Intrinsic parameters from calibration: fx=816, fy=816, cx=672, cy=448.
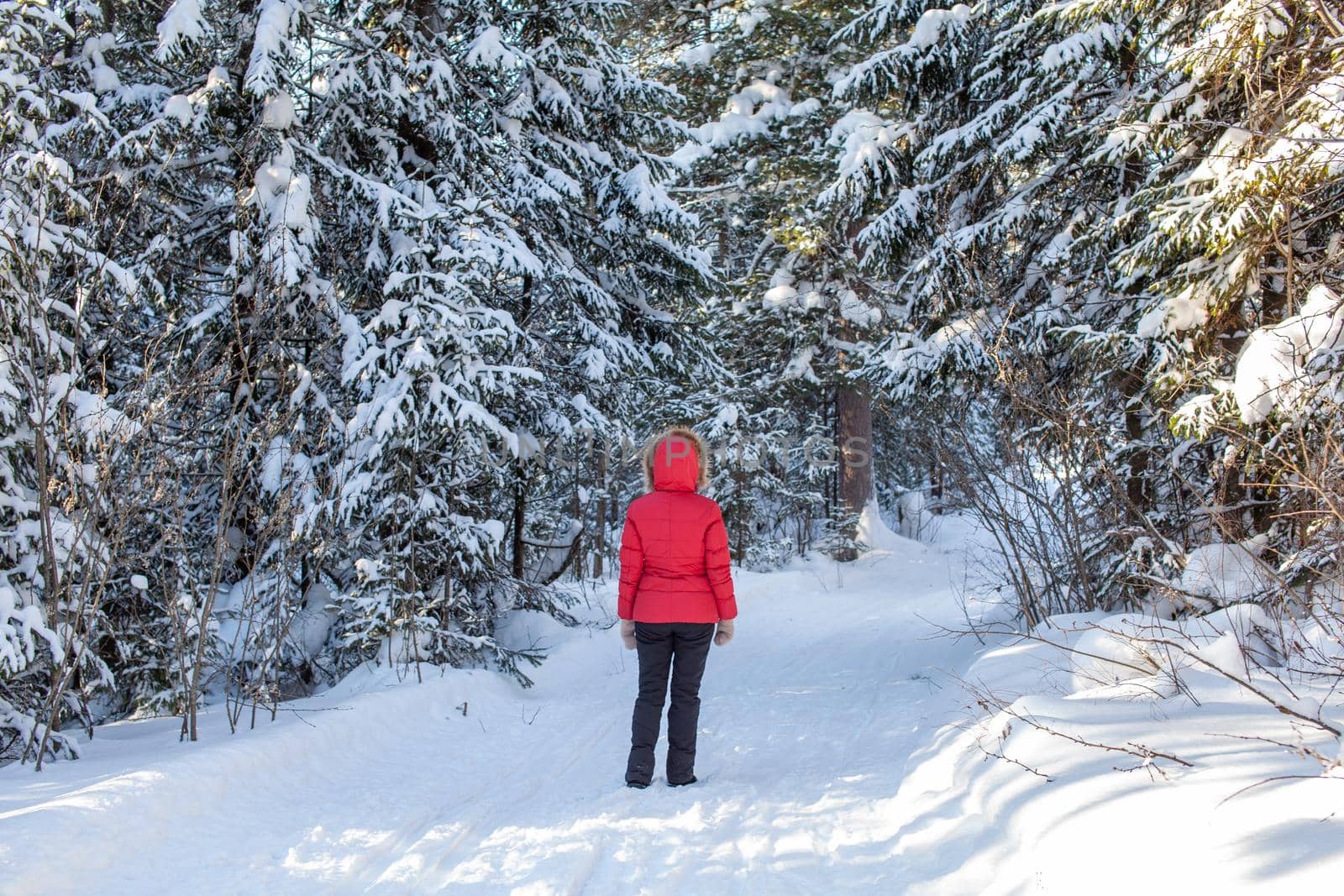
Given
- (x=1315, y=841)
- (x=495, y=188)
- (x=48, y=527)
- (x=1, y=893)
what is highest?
(x=495, y=188)

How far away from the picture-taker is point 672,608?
4.65m

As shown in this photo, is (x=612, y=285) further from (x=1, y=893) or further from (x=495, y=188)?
(x=1, y=893)

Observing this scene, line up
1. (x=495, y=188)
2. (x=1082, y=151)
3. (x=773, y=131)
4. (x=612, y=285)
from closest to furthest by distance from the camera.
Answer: (x=1082, y=151) < (x=495, y=188) < (x=612, y=285) < (x=773, y=131)

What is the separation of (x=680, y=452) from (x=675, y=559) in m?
0.64

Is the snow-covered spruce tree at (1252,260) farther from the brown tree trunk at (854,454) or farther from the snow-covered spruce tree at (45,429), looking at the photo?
the brown tree trunk at (854,454)

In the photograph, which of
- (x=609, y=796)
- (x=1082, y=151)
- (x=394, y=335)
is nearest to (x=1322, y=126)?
(x=1082, y=151)

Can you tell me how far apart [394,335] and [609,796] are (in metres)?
4.44

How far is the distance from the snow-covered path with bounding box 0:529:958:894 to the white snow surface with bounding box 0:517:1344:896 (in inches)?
0.6

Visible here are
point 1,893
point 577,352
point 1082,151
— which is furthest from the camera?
point 577,352

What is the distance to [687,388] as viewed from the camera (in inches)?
692

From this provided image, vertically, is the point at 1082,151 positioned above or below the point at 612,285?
above

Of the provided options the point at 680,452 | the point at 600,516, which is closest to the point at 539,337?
the point at 680,452

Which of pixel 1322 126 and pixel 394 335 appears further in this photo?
pixel 394 335

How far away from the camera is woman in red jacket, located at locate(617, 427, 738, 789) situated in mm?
4629
